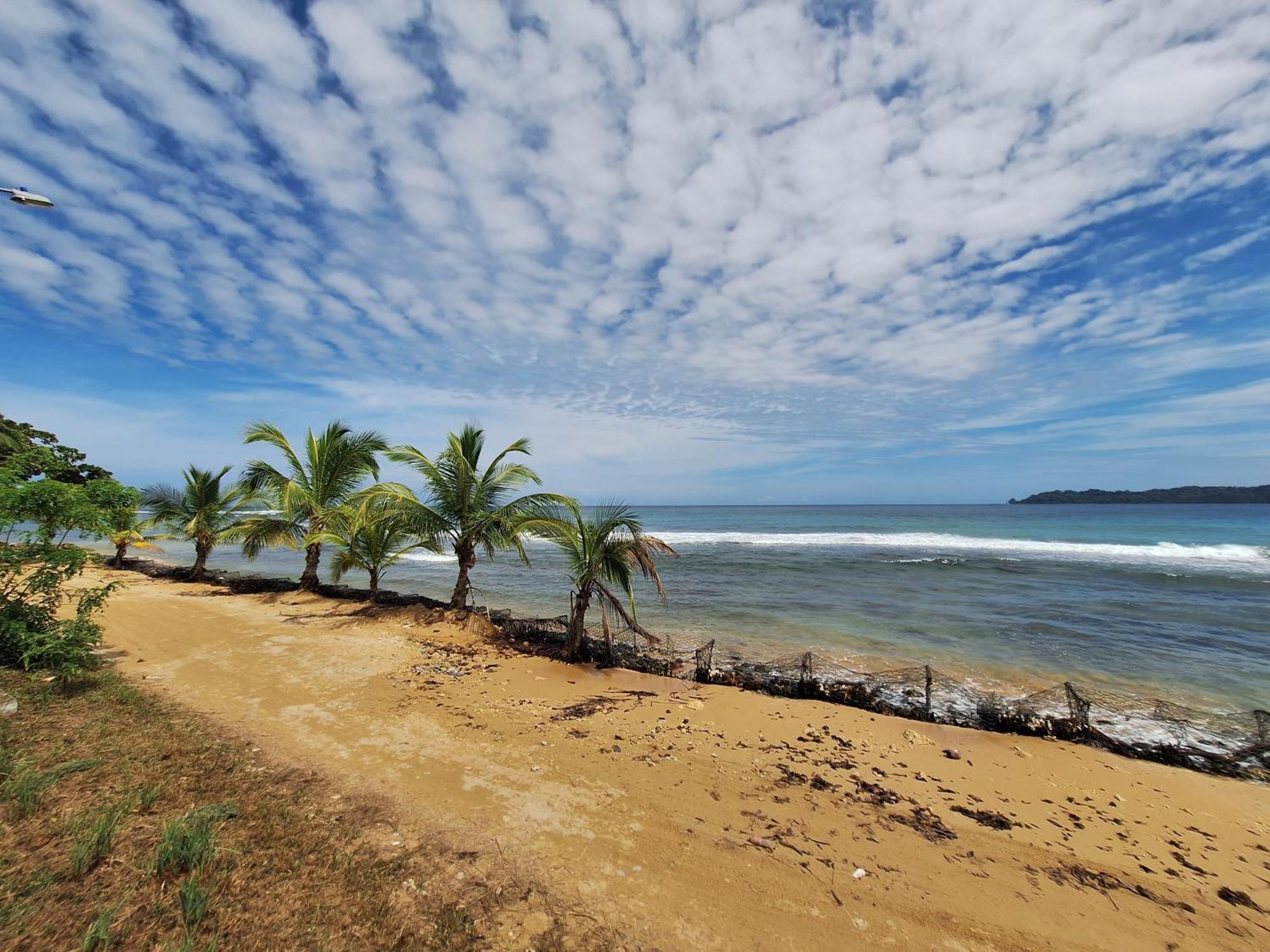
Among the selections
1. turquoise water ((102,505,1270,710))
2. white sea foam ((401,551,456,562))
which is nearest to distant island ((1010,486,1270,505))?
turquoise water ((102,505,1270,710))

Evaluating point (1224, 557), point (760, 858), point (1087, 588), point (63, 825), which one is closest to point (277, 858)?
point (63, 825)

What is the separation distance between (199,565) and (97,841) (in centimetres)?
1629

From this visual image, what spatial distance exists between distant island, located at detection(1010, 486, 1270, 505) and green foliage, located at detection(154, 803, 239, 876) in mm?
168080

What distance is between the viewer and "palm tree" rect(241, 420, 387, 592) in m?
13.2

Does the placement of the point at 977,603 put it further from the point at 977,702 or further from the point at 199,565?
the point at 199,565

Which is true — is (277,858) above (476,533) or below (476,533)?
below

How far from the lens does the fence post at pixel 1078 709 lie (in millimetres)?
6645

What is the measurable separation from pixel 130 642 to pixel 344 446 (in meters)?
6.57

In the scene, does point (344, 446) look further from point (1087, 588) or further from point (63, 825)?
point (1087, 588)

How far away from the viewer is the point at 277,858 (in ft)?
10.4

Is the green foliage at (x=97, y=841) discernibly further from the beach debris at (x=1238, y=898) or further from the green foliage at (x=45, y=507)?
the beach debris at (x=1238, y=898)

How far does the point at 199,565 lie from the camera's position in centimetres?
1548

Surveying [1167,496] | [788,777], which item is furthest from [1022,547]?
[1167,496]

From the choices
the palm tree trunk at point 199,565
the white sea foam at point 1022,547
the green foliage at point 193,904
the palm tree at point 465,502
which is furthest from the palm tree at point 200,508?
the white sea foam at point 1022,547
